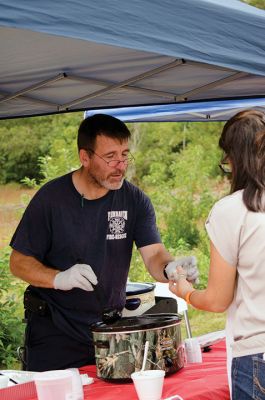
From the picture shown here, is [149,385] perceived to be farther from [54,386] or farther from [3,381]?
[3,381]

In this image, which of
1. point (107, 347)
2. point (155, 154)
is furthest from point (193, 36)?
point (155, 154)

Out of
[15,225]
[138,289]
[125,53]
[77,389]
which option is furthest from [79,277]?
[15,225]

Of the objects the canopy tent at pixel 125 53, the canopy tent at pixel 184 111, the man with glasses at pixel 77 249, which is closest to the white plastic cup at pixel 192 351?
the man with glasses at pixel 77 249

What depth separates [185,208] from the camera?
32.0 ft

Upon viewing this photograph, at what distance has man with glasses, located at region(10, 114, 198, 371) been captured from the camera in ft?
10.8

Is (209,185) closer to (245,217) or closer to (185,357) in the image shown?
(185,357)

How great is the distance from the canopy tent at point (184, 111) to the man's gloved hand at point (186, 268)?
1.53 metres

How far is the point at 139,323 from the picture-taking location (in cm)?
280

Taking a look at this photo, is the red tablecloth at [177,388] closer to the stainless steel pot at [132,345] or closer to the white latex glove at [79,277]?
the stainless steel pot at [132,345]

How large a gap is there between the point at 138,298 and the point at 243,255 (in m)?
1.55

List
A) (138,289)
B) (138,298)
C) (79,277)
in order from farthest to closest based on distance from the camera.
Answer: (138,289) < (138,298) < (79,277)

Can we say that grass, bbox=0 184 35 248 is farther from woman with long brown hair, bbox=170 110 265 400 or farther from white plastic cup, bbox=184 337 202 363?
woman with long brown hair, bbox=170 110 265 400

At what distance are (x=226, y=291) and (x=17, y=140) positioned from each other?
10009mm

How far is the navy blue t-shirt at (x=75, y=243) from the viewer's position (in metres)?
3.30
